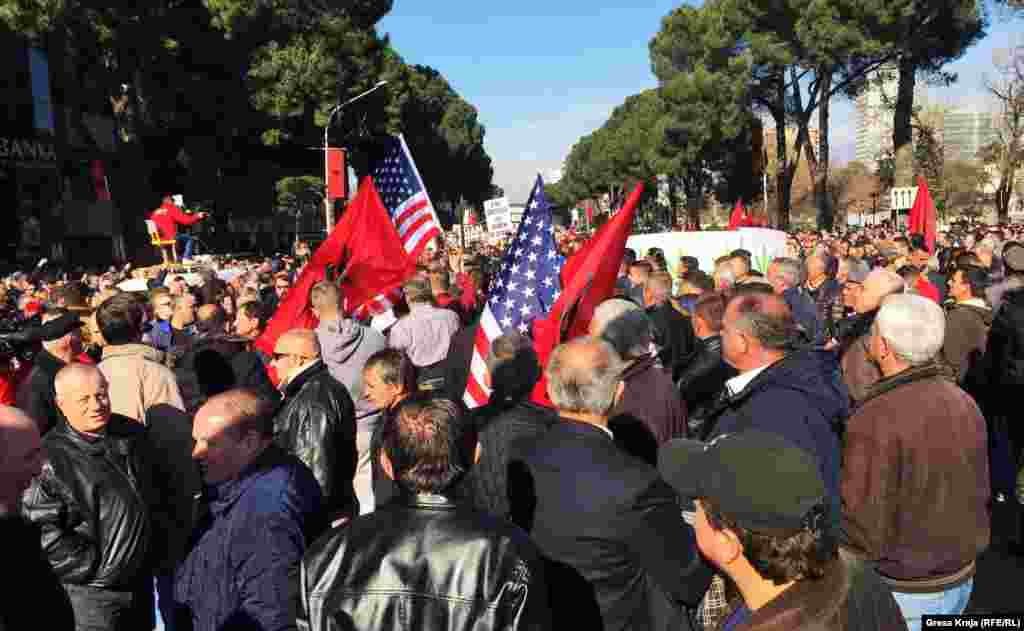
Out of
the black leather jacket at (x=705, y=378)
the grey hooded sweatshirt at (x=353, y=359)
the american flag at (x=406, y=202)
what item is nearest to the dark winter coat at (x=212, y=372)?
the grey hooded sweatshirt at (x=353, y=359)

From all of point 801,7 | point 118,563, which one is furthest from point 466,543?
point 801,7

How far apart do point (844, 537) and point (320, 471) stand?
2.35 metres

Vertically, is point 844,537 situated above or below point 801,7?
below

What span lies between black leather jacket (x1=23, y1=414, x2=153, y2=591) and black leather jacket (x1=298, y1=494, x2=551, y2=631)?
59.7 inches

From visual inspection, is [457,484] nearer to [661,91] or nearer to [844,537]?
[844,537]

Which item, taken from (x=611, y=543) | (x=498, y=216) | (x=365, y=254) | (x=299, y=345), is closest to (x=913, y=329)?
(x=611, y=543)

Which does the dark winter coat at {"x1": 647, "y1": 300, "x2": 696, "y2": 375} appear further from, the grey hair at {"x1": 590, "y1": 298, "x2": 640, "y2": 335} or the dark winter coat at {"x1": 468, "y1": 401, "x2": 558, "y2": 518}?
the dark winter coat at {"x1": 468, "y1": 401, "x2": 558, "y2": 518}

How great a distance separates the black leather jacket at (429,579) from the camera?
241 cm

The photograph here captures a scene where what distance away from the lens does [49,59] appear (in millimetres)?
29719

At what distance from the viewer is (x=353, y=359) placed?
5.97 meters

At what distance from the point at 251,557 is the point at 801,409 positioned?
2.02 metres

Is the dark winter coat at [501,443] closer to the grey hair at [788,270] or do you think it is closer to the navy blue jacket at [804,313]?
the navy blue jacket at [804,313]

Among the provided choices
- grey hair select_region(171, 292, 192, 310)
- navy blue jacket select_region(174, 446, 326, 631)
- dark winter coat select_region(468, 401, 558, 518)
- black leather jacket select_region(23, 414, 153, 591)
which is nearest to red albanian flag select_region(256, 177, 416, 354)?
grey hair select_region(171, 292, 192, 310)

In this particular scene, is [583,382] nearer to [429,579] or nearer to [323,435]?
[429,579]
